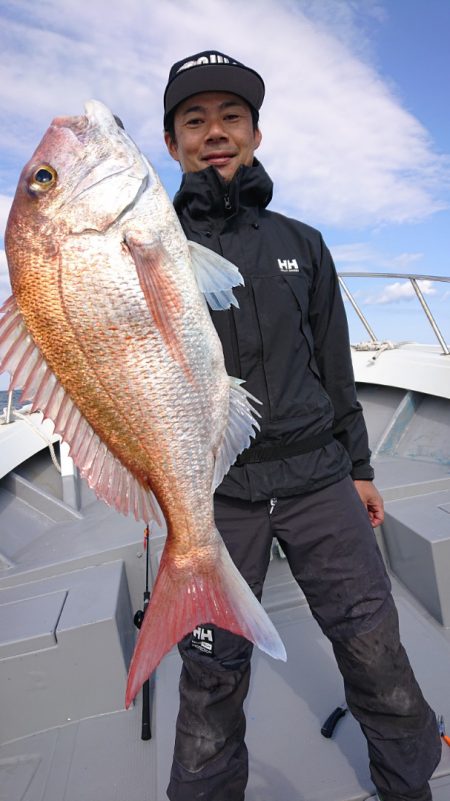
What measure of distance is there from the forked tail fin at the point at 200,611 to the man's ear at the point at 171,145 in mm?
1554

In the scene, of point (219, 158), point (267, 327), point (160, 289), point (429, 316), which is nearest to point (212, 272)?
point (160, 289)

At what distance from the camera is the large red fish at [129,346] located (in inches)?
51.7

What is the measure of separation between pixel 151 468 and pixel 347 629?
96 centimetres

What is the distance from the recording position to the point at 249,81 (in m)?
1.82

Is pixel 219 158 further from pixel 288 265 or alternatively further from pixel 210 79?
pixel 288 265

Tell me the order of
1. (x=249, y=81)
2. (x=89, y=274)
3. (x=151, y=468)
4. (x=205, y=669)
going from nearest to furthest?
1. (x=89, y=274)
2. (x=151, y=468)
3. (x=205, y=669)
4. (x=249, y=81)

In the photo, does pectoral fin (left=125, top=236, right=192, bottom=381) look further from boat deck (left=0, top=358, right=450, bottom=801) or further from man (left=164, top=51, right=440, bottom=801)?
boat deck (left=0, top=358, right=450, bottom=801)

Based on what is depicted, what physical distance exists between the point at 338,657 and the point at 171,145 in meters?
2.13

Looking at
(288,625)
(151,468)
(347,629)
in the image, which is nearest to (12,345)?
(151,468)

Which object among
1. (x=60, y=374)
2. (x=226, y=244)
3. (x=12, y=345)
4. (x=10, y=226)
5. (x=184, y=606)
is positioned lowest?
(x=184, y=606)

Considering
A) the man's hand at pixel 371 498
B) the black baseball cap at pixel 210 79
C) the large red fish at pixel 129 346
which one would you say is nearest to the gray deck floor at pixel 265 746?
the man's hand at pixel 371 498

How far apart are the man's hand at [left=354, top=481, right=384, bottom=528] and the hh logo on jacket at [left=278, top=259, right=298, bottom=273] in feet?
3.16

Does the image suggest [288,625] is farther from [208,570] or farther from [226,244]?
[226,244]

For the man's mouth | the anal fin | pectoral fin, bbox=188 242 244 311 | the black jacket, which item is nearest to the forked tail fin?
the anal fin
